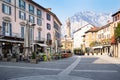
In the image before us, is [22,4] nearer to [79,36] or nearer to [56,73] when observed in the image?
[56,73]

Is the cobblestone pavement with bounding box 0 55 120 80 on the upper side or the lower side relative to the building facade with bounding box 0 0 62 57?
lower

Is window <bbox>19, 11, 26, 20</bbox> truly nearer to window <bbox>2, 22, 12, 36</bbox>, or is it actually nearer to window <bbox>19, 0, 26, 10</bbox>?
window <bbox>19, 0, 26, 10</bbox>

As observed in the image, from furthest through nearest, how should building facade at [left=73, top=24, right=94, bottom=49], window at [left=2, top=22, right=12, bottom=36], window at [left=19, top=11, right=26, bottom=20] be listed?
building facade at [left=73, top=24, right=94, bottom=49] → window at [left=19, top=11, right=26, bottom=20] → window at [left=2, top=22, right=12, bottom=36]

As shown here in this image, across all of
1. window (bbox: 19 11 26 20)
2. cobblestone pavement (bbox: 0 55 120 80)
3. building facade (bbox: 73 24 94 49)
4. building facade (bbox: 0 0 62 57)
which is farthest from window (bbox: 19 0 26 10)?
building facade (bbox: 73 24 94 49)

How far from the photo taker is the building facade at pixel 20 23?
3759cm

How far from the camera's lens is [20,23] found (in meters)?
43.9

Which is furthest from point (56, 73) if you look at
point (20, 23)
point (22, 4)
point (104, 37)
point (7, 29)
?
point (104, 37)

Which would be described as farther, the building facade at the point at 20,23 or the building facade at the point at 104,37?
the building facade at the point at 104,37

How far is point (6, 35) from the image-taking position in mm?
37812

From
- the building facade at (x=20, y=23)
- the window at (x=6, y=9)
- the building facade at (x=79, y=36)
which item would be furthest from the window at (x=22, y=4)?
the building facade at (x=79, y=36)

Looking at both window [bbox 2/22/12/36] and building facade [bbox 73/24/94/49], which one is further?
building facade [bbox 73/24/94/49]

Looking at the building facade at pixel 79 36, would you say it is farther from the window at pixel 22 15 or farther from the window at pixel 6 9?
the window at pixel 6 9

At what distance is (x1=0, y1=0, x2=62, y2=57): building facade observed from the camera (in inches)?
1480

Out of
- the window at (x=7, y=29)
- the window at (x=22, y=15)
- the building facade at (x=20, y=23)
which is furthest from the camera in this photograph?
the window at (x=22, y=15)
